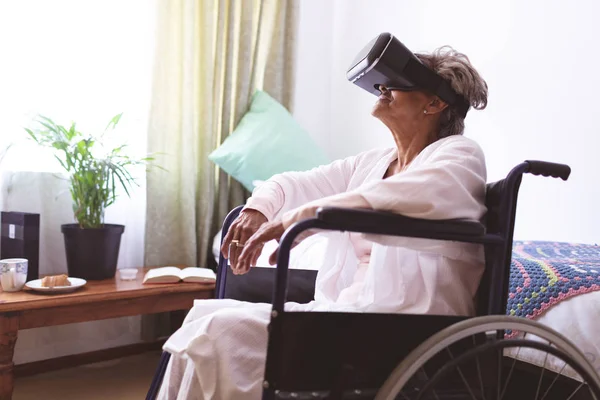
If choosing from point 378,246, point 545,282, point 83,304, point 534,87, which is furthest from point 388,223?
point 534,87

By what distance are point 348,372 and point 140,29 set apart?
6.37 feet

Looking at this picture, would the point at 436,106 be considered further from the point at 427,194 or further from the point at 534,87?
the point at 534,87

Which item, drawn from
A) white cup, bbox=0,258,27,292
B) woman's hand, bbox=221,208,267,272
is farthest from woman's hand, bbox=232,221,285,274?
white cup, bbox=0,258,27,292

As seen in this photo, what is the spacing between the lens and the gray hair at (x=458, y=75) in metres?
1.19

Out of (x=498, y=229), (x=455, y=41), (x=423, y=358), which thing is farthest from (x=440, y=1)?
(x=423, y=358)

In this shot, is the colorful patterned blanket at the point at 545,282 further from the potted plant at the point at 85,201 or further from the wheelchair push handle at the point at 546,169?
the potted plant at the point at 85,201

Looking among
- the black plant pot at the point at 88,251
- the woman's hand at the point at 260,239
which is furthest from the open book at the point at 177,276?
the woman's hand at the point at 260,239

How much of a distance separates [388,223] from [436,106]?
473mm

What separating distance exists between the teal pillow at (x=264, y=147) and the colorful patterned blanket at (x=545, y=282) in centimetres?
119

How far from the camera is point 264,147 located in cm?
241

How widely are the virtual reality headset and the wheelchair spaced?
264 mm

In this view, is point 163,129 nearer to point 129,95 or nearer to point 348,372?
point 129,95

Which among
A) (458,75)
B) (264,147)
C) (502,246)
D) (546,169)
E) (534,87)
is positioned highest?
(534,87)

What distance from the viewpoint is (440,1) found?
2629 mm
